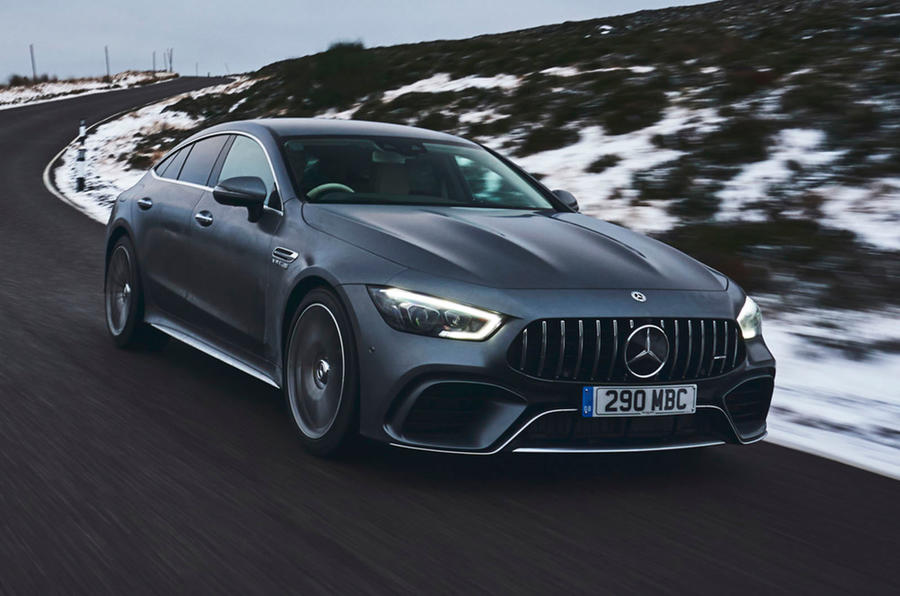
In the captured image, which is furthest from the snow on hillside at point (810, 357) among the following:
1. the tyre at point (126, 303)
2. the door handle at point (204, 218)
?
the tyre at point (126, 303)

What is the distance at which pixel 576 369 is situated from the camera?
4.20 meters

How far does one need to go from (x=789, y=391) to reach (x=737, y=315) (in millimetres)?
1805

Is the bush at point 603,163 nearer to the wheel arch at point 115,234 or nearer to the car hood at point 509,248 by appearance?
the wheel arch at point 115,234

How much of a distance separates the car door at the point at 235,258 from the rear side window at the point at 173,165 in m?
0.69

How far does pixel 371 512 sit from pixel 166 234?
3.02 meters

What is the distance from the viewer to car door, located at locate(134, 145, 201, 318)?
6207 mm

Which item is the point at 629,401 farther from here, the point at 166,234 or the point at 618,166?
the point at 618,166

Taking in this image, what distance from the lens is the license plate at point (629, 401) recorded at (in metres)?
4.18

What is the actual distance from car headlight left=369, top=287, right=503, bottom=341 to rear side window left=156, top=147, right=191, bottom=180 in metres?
2.96

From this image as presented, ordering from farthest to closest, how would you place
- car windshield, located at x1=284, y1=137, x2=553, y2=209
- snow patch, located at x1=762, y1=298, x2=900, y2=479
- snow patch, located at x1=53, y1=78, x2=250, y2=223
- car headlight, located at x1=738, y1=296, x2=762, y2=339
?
1. snow patch, located at x1=53, y1=78, x2=250, y2=223
2. car windshield, located at x1=284, y1=137, x2=553, y2=209
3. snow patch, located at x1=762, y1=298, x2=900, y2=479
4. car headlight, located at x1=738, y1=296, x2=762, y2=339

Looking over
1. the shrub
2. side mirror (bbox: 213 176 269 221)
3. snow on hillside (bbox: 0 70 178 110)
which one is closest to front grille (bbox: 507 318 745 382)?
side mirror (bbox: 213 176 269 221)

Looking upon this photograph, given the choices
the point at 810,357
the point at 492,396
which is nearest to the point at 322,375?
the point at 492,396

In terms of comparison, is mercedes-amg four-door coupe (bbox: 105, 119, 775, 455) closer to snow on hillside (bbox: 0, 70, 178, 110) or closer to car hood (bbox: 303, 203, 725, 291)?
car hood (bbox: 303, 203, 725, 291)

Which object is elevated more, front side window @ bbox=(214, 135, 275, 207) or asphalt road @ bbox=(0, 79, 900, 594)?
front side window @ bbox=(214, 135, 275, 207)
